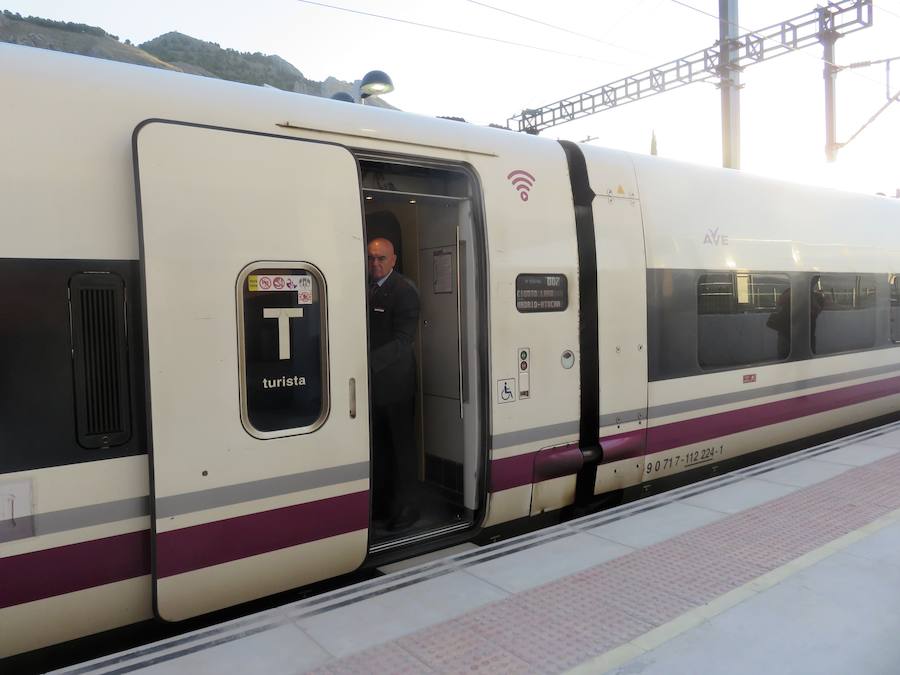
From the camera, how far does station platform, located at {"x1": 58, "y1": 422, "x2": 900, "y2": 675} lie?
2.82 m

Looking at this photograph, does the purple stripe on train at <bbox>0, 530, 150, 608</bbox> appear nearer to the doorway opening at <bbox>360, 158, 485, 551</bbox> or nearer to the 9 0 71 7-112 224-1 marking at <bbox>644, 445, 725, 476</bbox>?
the doorway opening at <bbox>360, 158, 485, 551</bbox>

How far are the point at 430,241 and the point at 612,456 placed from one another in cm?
196

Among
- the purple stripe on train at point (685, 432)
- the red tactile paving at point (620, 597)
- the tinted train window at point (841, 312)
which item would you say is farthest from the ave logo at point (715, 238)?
the red tactile paving at point (620, 597)

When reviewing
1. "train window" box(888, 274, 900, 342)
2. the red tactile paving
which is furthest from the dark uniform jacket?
"train window" box(888, 274, 900, 342)

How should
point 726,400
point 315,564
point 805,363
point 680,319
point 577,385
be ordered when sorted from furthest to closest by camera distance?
1. point 805,363
2. point 726,400
3. point 680,319
4. point 577,385
5. point 315,564

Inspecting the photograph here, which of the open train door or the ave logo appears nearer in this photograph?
the open train door

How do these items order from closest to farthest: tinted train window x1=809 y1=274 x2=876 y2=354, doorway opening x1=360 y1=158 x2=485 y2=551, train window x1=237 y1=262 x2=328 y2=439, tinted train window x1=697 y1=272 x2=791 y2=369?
train window x1=237 y1=262 x2=328 y2=439
doorway opening x1=360 y1=158 x2=485 y2=551
tinted train window x1=697 y1=272 x2=791 y2=369
tinted train window x1=809 y1=274 x2=876 y2=354

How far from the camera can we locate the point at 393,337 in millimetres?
4441

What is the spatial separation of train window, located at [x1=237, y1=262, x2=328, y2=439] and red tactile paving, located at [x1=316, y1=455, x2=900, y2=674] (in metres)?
1.12

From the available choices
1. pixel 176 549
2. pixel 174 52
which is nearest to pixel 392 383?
pixel 176 549

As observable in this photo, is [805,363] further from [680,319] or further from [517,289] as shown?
[517,289]

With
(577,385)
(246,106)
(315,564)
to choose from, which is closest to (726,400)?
(577,385)

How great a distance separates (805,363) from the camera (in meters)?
6.52

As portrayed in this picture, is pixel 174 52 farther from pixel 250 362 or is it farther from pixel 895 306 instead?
pixel 250 362
